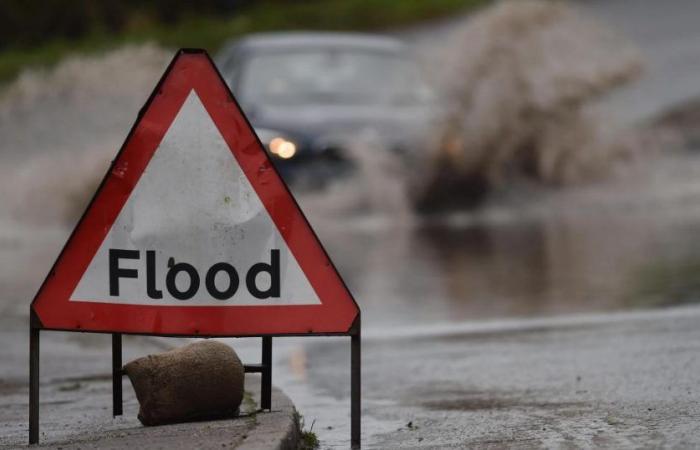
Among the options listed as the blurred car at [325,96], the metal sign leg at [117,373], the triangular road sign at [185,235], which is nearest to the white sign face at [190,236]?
the triangular road sign at [185,235]

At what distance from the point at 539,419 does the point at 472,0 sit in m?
30.8

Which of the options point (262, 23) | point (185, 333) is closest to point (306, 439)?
point (185, 333)

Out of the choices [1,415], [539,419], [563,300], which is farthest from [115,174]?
[563,300]

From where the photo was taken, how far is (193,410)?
6.02 metres

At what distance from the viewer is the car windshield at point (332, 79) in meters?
15.7

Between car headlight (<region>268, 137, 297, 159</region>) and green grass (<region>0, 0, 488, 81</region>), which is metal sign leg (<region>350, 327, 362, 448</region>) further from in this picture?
green grass (<region>0, 0, 488, 81</region>)

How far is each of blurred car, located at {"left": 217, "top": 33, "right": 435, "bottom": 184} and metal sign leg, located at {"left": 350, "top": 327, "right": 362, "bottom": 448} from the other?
8.65 metres

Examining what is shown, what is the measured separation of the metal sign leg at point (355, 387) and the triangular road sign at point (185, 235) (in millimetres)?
237

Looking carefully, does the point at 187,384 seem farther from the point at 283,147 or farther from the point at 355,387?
the point at 283,147

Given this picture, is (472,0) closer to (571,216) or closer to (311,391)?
(571,216)

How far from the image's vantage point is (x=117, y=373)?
6270 mm

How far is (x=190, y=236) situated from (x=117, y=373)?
675mm

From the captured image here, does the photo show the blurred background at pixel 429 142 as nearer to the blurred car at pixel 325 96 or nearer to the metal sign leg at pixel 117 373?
the blurred car at pixel 325 96

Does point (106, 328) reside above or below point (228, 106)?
below
